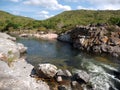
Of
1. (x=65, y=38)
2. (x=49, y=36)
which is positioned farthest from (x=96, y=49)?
(x=49, y=36)

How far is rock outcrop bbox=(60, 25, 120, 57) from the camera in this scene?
202 ft

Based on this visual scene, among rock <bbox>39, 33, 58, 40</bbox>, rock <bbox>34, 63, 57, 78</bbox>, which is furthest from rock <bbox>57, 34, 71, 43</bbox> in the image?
rock <bbox>34, 63, 57, 78</bbox>

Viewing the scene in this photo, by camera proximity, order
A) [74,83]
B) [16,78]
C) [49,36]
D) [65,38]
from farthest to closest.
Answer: [49,36]
[65,38]
[74,83]
[16,78]

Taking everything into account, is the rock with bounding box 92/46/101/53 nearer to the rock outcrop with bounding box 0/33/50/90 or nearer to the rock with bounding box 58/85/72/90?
the rock outcrop with bounding box 0/33/50/90

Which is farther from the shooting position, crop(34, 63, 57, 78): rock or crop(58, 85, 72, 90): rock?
crop(34, 63, 57, 78): rock

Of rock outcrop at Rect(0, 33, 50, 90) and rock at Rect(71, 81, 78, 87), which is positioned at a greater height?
rock outcrop at Rect(0, 33, 50, 90)

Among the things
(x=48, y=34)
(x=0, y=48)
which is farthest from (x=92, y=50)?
(x=48, y=34)

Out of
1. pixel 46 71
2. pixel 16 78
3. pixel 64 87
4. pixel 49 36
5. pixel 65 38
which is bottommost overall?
pixel 64 87

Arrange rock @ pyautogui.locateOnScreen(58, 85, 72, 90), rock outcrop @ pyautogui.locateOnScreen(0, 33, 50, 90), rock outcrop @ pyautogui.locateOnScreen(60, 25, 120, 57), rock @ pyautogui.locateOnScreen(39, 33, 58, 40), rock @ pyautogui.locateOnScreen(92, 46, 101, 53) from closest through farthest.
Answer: rock outcrop @ pyautogui.locateOnScreen(0, 33, 50, 90) < rock @ pyautogui.locateOnScreen(58, 85, 72, 90) < rock outcrop @ pyautogui.locateOnScreen(60, 25, 120, 57) < rock @ pyautogui.locateOnScreen(92, 46, 101, 53) < rock @ pyautogui.locateOnScreen(39, 33, 58, 40)

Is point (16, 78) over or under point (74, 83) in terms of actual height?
over

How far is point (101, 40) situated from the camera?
2571 inches

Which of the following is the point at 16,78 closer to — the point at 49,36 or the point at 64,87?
the point at 64,87

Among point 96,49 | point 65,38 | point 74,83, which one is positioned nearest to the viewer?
→ point 74,83

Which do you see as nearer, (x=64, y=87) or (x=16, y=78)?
(x=16, y=78)
